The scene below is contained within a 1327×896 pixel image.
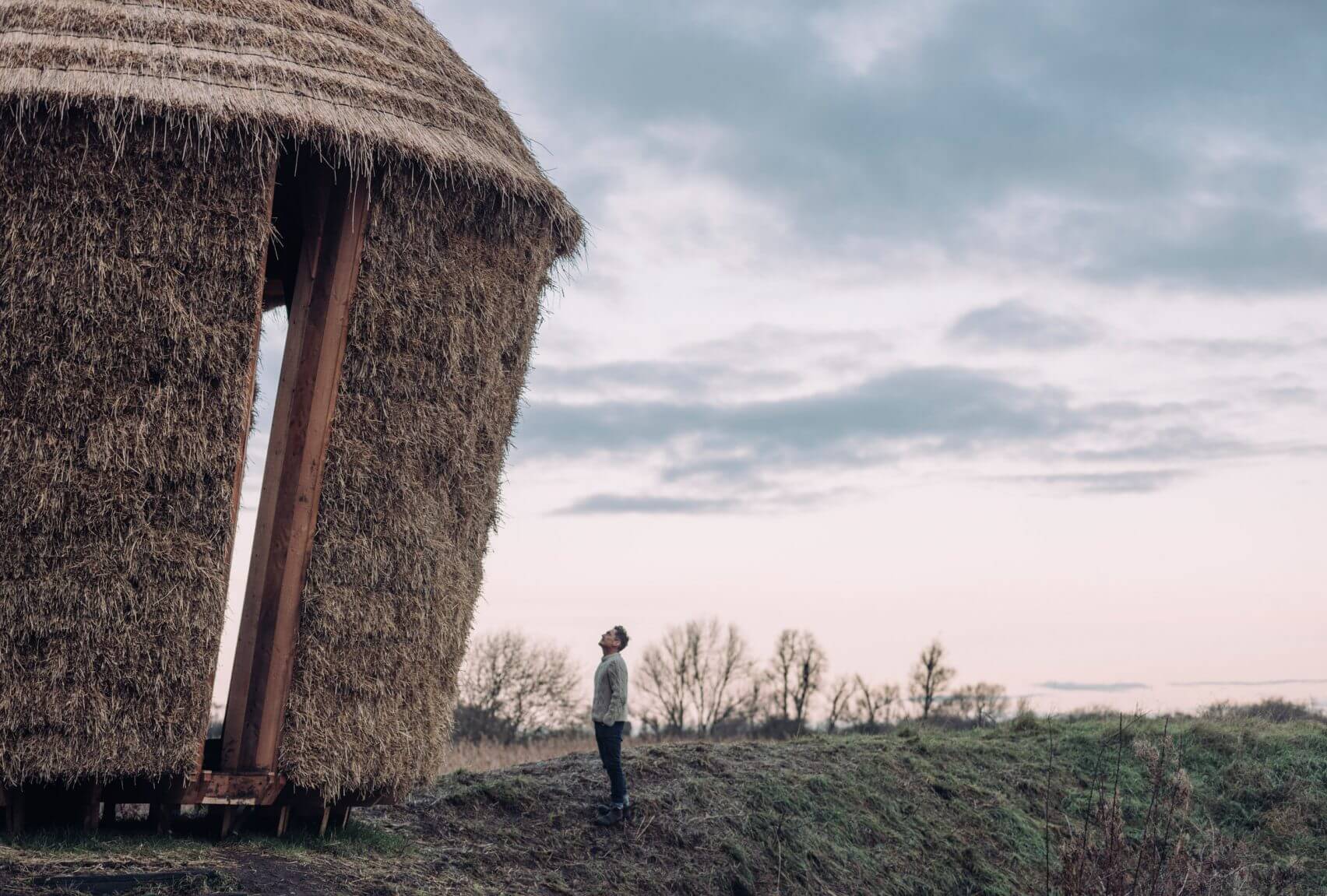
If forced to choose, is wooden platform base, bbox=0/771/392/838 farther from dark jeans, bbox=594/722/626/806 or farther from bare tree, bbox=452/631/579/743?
bare tree, bbox=452/631/579/743

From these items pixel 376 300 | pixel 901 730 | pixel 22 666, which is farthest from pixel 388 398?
pixel 901 730

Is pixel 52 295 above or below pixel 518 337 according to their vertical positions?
below

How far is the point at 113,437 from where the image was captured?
7.81 m

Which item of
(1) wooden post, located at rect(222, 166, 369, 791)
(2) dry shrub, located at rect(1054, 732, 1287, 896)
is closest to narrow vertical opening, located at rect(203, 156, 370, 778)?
(1) wooden post, located at rect(222, 166, 369, 791)

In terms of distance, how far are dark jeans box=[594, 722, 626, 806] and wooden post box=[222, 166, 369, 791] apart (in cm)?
284

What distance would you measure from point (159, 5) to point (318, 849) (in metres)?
6.36

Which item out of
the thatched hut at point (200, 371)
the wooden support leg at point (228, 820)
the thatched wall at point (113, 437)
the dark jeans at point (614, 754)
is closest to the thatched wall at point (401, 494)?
the thatched hut at point (200, 371)

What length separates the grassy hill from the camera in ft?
28.0

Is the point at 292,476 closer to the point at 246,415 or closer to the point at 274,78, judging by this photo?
the point at 246,415

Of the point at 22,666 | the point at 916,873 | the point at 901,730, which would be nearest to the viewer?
the point at 22,666

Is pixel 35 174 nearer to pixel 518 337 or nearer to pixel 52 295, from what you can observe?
pixel 52 295

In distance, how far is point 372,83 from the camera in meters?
9.01

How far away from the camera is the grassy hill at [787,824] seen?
8523 mm

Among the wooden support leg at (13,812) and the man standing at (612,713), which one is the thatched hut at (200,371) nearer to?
the wooden support leg at (13,812)
